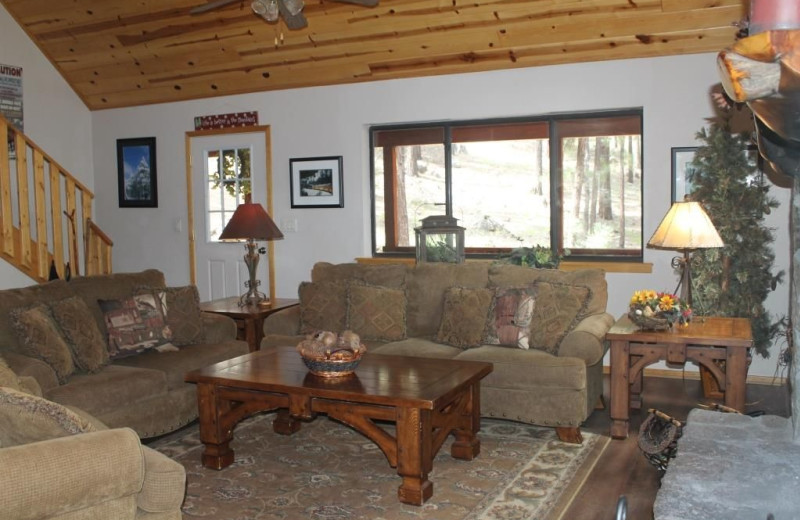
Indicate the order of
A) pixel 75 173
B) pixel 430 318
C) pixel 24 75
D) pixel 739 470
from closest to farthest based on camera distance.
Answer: pixel 739 470 → pixel 430 318 → pixel 24 75 → pixel 75 173

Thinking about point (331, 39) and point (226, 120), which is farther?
point (226, 120)

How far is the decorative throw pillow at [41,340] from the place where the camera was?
3.81 m

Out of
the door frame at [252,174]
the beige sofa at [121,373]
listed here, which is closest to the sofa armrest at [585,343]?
the beige sofa at [121,373]

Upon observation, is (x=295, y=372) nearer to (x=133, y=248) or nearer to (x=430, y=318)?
(x=430, y=318)

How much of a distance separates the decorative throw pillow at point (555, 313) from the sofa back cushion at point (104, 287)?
7.90 ft

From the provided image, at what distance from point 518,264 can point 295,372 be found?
213 centimetres

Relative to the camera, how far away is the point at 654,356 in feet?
13.5

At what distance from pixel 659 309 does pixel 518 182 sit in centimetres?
238

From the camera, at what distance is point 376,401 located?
11.0 feet

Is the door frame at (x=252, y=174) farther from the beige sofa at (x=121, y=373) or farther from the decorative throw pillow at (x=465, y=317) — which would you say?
the decorative throw pillow at (x=465, y=317)

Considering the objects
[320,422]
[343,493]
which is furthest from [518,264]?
[343,493]

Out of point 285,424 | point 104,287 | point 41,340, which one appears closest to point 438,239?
point 285,424

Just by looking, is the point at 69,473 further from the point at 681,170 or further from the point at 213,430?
the point at 681,170

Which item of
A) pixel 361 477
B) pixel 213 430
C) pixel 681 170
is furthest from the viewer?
pixel 681 170
